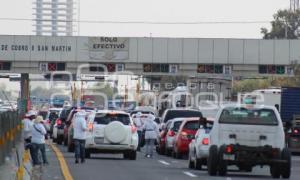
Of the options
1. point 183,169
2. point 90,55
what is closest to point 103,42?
point 90,55

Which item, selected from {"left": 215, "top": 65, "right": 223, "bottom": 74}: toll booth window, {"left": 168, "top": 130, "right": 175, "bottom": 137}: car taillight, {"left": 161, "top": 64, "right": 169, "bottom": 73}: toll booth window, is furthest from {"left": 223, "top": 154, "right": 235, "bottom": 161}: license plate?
{"left": 215, "top": 65, "right": 223, "bottom": 74}: toll booth window

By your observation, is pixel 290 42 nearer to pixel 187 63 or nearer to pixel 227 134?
pixel 187 63

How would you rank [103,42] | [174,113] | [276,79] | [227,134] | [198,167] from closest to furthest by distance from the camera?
[227,134] → [198,167] → [174,113] → [103,42] → [276,79]

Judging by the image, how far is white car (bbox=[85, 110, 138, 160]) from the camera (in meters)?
35.0

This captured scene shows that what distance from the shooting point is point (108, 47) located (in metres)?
69.8

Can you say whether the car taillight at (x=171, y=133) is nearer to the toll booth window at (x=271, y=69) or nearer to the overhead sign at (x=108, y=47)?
the overhead sign at (x=108, y=47)

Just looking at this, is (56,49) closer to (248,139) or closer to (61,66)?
(61,66)

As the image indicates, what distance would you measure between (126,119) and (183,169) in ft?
18.4

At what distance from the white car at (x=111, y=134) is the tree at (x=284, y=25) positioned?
10056cm

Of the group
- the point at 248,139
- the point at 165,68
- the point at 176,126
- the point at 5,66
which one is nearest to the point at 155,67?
the point at 165,68

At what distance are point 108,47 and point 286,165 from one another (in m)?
43.9

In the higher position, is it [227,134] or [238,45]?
[238,45]

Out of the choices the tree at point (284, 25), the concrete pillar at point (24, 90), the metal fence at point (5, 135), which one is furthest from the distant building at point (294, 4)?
the metal fence at point (5, 135)

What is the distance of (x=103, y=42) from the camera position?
2744 inches
